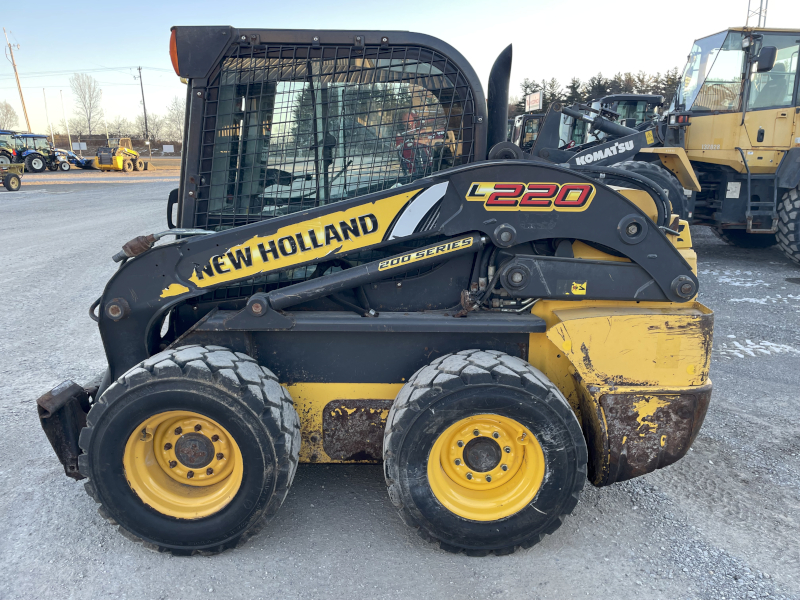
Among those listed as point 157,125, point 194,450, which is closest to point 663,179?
point 194,450

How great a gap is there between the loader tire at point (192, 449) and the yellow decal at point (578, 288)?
1471 mm

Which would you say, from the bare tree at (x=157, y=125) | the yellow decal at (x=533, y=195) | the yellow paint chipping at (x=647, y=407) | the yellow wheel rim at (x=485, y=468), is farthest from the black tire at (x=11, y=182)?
the bare tree at (x=157, y=125)

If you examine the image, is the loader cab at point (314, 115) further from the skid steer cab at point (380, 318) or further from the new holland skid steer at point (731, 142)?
the new holland skid steer at point (731, 142)

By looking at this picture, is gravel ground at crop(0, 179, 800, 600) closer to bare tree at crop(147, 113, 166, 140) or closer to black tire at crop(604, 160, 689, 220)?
black tire at crop(604, 160, 689, 220)

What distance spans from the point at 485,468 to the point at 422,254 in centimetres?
104

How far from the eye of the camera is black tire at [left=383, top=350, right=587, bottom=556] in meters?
2.56

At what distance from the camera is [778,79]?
342 inches

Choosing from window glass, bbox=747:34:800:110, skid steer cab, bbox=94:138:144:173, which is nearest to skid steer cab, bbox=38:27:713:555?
window glass, bbox=747:34:800:110

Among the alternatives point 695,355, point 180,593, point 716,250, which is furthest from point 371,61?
point 716,250

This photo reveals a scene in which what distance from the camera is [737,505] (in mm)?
3086

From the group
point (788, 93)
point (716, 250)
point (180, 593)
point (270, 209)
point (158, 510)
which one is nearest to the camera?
point (180, 593)

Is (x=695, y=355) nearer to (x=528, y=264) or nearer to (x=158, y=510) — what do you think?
(x=528, y=264)

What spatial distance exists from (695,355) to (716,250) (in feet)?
29.3

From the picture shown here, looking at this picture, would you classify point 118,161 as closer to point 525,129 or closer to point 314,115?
point 525,129
